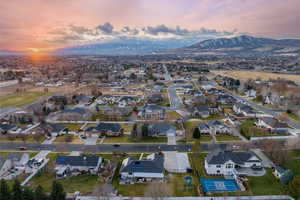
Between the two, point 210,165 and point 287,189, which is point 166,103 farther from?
point 287,189

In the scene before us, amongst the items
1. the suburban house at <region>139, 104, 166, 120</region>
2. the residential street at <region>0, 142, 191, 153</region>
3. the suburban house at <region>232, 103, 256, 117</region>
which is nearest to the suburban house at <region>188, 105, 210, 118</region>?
the suburban house at <region>139, 104, 166, 120</region>

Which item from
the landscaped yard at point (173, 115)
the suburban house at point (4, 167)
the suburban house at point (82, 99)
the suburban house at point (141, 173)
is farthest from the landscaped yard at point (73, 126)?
the landscaped yard at point (173, 115)

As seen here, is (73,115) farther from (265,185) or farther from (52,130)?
(265,185)

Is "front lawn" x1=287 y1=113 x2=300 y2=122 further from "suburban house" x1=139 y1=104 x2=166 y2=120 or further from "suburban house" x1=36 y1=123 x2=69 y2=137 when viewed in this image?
"suburban house" x1=36 y1=123 x2=69 y2=137

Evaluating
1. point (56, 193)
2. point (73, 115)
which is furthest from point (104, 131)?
point (56, 193)

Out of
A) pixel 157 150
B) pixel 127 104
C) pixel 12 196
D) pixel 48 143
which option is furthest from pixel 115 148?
pixel 127 104
